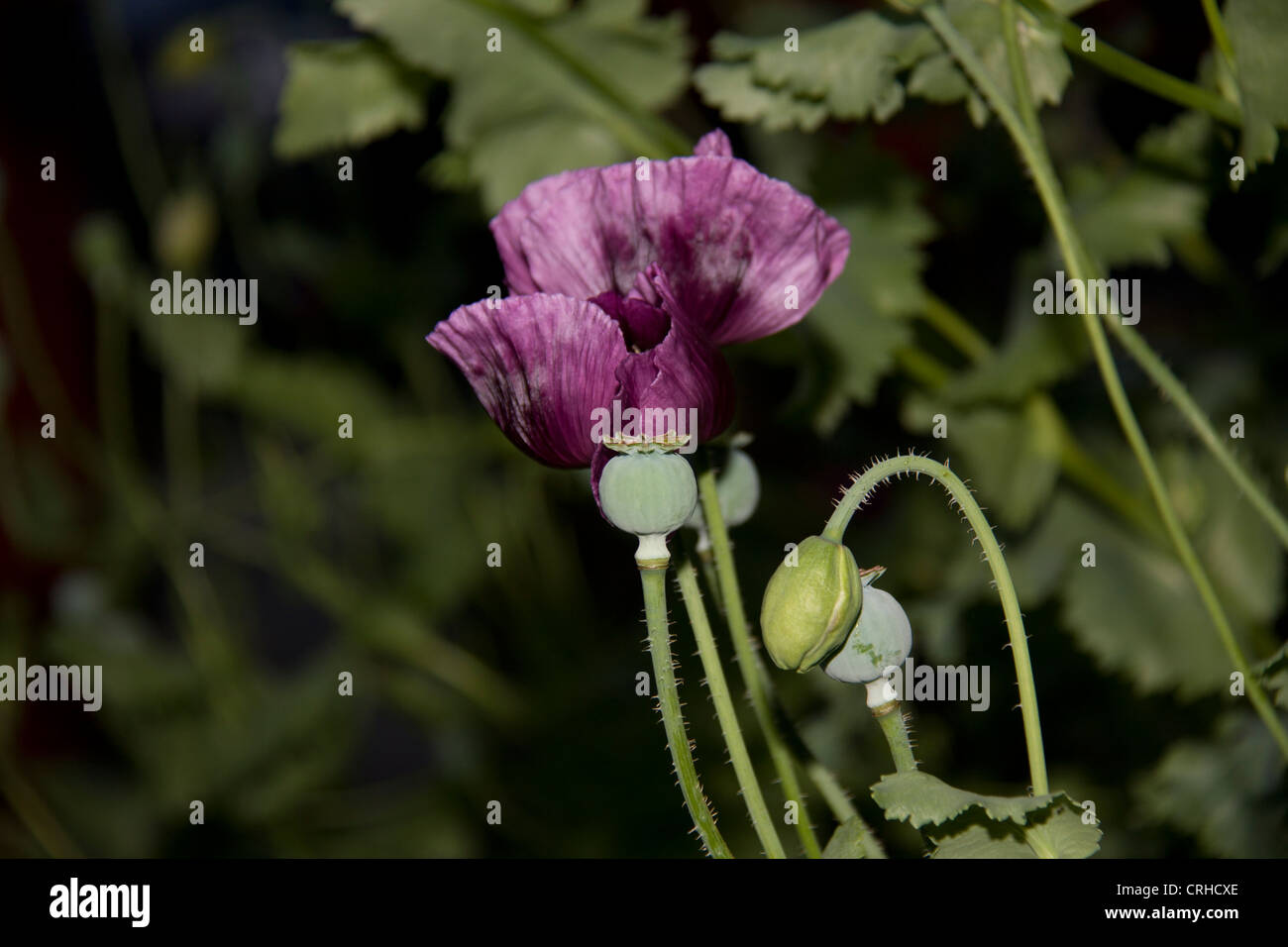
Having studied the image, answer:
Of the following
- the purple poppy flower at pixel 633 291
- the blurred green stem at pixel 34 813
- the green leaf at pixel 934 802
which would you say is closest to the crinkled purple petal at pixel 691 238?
the purple poppy flower at pixel 633 291

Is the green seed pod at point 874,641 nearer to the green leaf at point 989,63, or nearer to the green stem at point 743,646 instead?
the green stem at point 743,646

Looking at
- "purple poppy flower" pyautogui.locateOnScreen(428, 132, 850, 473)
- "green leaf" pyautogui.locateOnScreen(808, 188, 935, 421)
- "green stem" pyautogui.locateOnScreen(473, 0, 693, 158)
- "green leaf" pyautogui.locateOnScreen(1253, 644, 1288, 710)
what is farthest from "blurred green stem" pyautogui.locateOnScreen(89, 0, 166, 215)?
"green leaf" pyautogui.locateOnScreen(1253, 644, 1288, 710)

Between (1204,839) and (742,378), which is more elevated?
(742,378)

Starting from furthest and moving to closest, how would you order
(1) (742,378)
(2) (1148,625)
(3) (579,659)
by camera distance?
(3) (579,659) → (1) (742,378) → (2) (1148,625)

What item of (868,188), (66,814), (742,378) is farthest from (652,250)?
(66,814)

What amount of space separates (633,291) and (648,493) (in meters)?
0.05

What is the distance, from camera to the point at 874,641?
0.25 m

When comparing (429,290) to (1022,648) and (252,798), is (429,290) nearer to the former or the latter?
(252,798)

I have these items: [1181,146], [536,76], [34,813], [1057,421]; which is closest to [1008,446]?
[1057,421]

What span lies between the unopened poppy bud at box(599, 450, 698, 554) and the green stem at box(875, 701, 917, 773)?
2.6 inches

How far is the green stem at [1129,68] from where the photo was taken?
1.14 ft

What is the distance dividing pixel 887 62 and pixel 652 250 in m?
0.15

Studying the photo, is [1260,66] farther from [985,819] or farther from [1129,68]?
[985,819]

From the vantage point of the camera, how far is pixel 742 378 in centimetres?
73
